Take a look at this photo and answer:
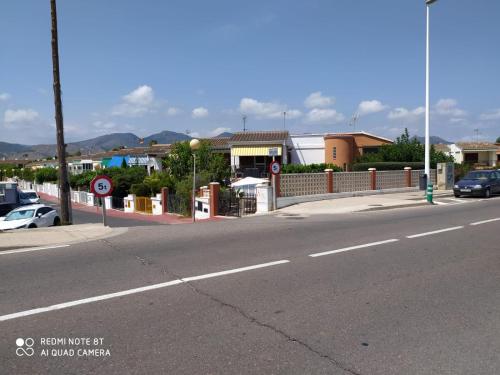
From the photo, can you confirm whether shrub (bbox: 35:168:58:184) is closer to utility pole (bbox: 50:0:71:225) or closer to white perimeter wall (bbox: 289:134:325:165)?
white perimeter wall (bbox: 289:134:325:165)

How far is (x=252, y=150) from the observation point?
46.4 metres

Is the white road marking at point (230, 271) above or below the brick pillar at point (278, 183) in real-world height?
below

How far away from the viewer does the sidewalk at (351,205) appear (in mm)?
18438

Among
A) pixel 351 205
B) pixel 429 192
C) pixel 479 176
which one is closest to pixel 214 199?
pixel 351 205

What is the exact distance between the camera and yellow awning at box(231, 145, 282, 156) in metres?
45.6

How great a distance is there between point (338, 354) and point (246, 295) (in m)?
1.94

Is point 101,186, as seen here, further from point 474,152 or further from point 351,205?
point 474,152

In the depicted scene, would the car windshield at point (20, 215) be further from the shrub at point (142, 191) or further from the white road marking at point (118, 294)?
the white road marking at point (118, 294)

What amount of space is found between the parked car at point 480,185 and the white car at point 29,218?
20.3m

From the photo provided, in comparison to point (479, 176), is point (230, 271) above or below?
below

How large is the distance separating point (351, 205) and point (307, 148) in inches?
1140

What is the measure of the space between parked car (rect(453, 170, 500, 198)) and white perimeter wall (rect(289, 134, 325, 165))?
78.9 ft

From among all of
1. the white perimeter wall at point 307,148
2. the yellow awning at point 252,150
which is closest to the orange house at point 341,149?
the white perimeter wall at point 307,148

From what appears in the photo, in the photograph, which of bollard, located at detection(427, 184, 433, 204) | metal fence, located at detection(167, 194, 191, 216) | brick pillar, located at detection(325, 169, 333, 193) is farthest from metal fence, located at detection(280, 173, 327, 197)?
metal fence, located at detection(167, 194, 191, 216)
